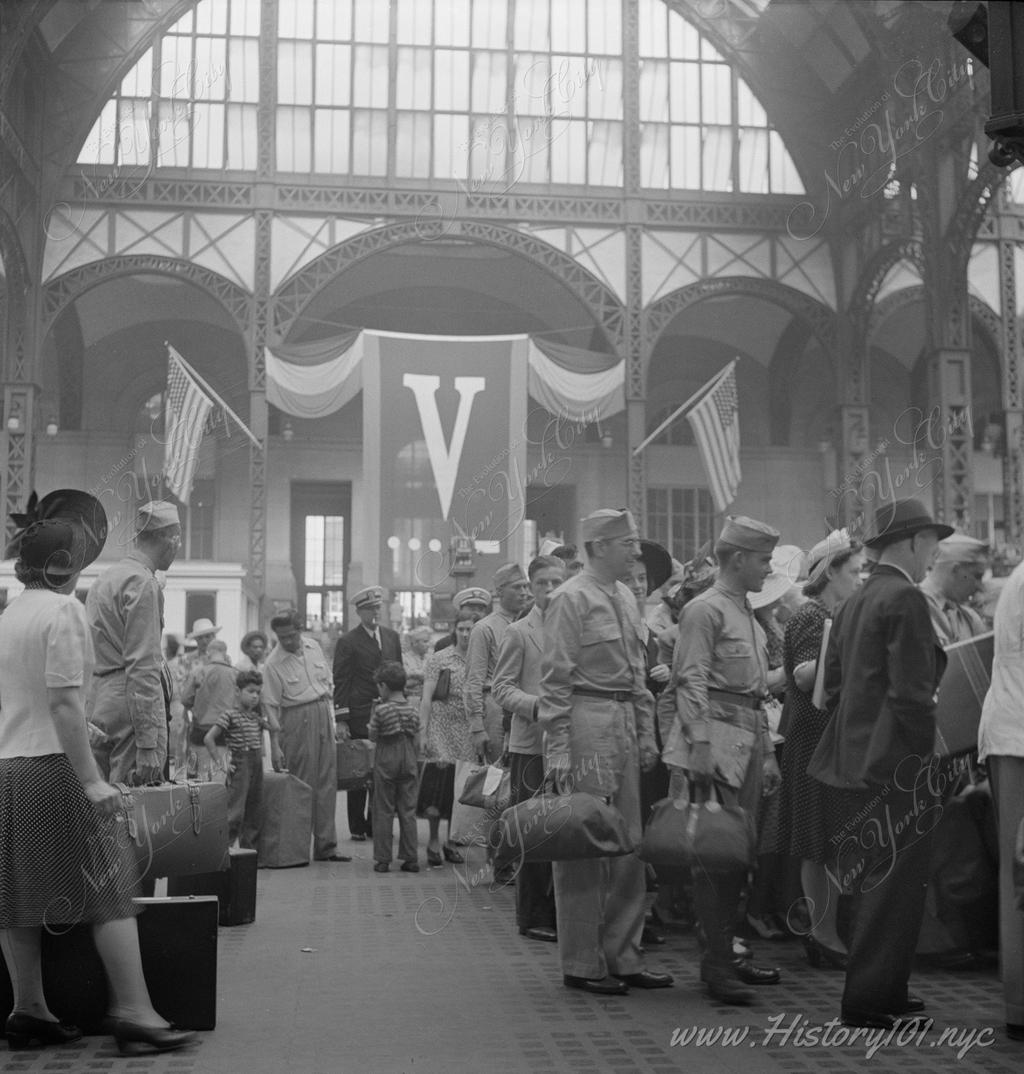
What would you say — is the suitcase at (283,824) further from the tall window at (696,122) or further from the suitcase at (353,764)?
the tall window at (696,122)

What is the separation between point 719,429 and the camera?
19.0 metres

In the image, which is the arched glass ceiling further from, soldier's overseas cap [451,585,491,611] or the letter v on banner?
soldier's overseas cap [451,585,491,611]

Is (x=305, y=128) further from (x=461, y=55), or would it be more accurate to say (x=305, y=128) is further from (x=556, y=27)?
(x=556, y=27)

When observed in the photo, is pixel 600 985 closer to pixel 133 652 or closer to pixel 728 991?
pixel 728 991

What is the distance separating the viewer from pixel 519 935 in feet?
19.6

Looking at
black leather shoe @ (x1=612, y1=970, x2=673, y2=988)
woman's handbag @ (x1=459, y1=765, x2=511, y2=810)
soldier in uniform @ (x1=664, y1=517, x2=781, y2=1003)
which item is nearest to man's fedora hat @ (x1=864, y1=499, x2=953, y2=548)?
soldier in uniform @ (x1=664, y1=517, x2=781, y2=1003)

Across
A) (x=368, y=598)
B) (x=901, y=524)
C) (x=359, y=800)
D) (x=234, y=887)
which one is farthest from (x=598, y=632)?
(x=359, y=800)

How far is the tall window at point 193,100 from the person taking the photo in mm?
21562

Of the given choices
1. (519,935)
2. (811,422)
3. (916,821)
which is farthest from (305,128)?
(916,821)

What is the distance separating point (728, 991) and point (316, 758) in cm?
448

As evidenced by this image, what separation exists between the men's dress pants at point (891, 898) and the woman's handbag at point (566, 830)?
892 millimetres

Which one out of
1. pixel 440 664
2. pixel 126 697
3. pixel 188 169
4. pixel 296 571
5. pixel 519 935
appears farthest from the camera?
pixel 296 571

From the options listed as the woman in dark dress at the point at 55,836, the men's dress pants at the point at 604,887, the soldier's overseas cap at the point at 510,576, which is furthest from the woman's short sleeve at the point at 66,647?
the soldier's overseas cap at the point at 510,576

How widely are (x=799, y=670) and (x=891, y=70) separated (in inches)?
662
